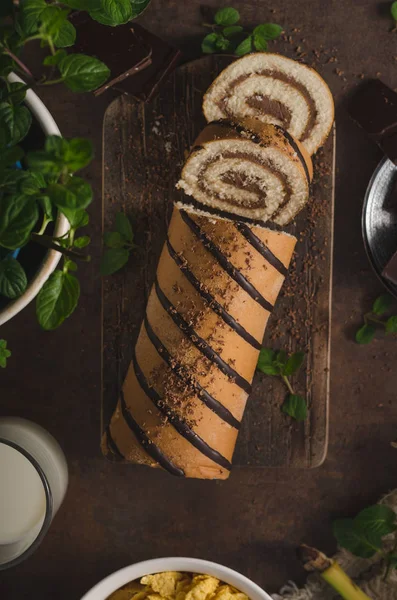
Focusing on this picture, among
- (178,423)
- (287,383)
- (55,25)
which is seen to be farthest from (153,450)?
(55,25)

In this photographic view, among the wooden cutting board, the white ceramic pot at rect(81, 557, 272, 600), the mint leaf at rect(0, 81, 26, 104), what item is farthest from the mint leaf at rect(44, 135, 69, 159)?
the white ceramic pot at rect(81, 557, 272, 600)

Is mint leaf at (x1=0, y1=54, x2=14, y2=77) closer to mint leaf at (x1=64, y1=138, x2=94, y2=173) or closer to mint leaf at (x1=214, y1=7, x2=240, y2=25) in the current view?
mint leaf at (x1=64, y1=138, x2=94, y2=173)

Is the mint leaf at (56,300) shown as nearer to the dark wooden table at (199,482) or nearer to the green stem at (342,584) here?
the dark wooden table at (199,482)

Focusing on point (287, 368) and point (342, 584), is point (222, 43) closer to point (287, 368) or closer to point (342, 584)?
point (287, 368)

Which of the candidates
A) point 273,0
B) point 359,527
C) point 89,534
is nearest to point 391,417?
point 359,527

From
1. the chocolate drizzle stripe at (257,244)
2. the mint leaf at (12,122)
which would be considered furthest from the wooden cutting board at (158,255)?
the mint leaf at (12,122)
